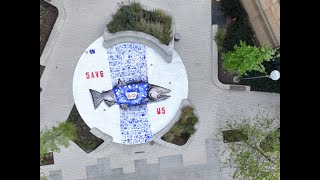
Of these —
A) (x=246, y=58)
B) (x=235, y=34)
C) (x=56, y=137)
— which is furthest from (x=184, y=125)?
(x=56, y=137)

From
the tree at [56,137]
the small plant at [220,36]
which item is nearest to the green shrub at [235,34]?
the small plant at [220,36]

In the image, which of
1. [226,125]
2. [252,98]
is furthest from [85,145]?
[252,98]

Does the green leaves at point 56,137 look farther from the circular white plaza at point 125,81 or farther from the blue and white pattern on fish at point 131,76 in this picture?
the blue and white pattern on fish at point 131,76

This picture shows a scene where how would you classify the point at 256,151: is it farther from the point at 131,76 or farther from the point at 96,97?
the point at 96,97

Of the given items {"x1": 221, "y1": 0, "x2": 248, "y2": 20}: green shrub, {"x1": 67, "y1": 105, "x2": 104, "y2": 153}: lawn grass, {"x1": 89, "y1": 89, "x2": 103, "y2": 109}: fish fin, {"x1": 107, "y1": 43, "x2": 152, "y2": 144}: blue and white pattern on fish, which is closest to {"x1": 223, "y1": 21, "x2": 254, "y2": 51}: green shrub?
{"x1": 221, "y1": 0, "x2": 248, "y2": 20}: green shrub

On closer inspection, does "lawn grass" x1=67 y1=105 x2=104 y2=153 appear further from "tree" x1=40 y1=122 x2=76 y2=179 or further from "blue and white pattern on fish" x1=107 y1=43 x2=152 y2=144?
"blue and white pattern on fish" x1=107 y1=43 x2=152 y2=144
